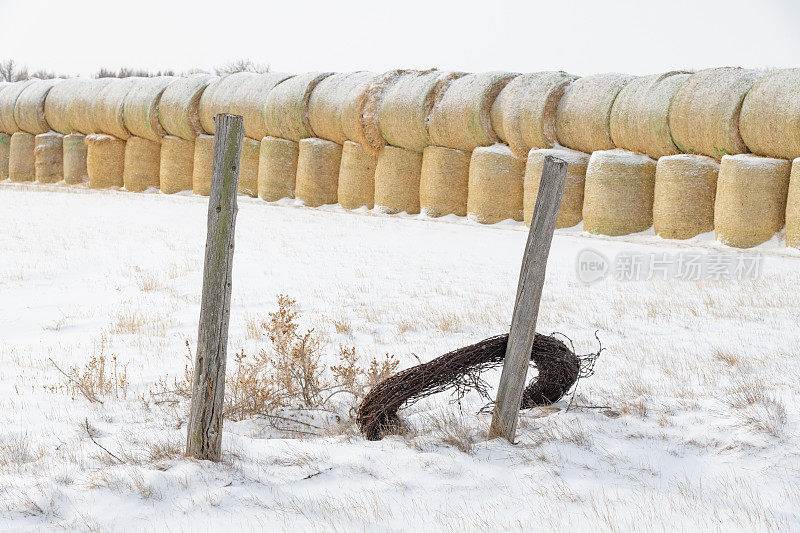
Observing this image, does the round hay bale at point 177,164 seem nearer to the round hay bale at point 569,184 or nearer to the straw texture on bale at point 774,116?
the round hay bale at point 569,184

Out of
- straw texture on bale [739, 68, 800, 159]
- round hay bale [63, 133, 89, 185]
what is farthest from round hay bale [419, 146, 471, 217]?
round hay bale [63, 133, 89, 185]

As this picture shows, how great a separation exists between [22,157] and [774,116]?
18230mm

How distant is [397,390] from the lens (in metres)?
3.91

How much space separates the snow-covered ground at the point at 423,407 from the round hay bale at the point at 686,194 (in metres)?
0.80

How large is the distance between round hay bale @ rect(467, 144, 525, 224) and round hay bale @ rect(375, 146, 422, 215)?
4.55ft

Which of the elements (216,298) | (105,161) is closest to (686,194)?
(216,298)

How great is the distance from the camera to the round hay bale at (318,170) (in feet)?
46.9

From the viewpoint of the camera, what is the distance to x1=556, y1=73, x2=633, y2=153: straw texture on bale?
11.1 meters

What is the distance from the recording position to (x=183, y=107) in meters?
15.9

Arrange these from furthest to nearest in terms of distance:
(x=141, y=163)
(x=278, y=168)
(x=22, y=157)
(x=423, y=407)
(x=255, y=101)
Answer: (x=22, y=157), (x=141, y=163), (x=255, y=101), (x=278, y=168), (x=423, y=407)

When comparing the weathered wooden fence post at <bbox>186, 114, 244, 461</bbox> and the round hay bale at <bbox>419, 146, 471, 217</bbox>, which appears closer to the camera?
the weathered wooden fence post at <bbox>186, 114, 244, 461</bbox>

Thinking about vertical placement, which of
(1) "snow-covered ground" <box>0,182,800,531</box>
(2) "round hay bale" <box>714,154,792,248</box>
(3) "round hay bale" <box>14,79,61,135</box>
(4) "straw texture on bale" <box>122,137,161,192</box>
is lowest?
(1) "snow-covered ground" <box>0,182,800,531</box>

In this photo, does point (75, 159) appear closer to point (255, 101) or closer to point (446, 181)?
point (255, 101)

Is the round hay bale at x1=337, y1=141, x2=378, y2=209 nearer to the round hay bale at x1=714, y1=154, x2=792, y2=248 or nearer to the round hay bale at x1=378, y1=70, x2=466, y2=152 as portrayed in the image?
the round hay bale at x1=378, y1=70, x2=466, y2=152
